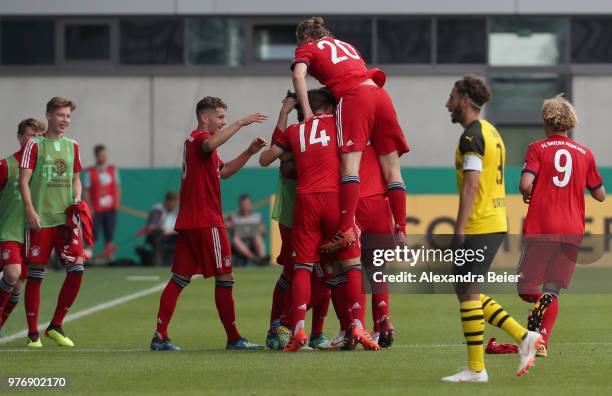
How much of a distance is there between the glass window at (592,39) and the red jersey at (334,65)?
1846 centimetres

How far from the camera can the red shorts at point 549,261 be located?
397 inches

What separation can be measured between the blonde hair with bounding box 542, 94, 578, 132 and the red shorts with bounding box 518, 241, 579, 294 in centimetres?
A: 86

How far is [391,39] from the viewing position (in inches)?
1108

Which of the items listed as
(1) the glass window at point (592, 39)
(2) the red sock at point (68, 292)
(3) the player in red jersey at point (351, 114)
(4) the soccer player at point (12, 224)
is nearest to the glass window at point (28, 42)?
(1) the glass window at point (592, 39)

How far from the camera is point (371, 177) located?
33.8 ft

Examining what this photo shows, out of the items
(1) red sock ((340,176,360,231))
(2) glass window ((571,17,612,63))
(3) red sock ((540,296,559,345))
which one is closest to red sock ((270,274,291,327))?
(1) red sock ((340,176,360,231))

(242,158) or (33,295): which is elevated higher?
(242,158)

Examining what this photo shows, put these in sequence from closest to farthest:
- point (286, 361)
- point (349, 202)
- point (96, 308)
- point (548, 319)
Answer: point (286, 361), point (349, 202), point (548, 319), point (96, 308)

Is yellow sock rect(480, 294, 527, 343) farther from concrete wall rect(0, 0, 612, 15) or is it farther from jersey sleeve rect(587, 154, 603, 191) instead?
concrete wall rect(0, 0, 612, 15)

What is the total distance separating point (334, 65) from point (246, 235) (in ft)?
45.5

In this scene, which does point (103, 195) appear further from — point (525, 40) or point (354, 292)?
point (354, 292)

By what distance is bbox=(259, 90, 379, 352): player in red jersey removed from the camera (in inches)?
392

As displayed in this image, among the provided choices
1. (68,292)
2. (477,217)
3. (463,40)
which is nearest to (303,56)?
(477,217)

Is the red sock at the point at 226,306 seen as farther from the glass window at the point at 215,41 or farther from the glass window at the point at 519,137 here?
the glass window at the point at 519,137
